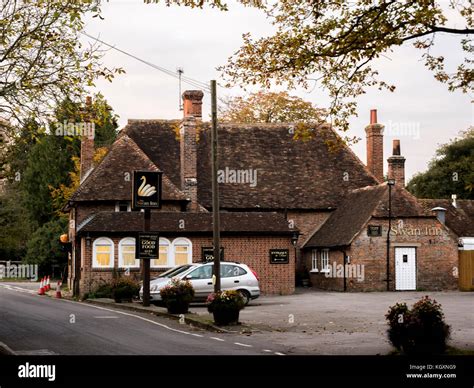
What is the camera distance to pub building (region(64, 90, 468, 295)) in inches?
1561

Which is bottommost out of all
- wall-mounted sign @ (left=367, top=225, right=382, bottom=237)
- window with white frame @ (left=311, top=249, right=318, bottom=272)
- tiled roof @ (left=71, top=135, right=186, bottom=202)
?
window with white frame @ (left=311, top=249, right=318, bottom=272)

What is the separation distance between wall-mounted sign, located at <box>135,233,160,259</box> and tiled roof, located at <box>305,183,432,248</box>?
1281cm

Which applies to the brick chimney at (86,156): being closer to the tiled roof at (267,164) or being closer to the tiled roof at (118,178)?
the tiled roof at (267,164)

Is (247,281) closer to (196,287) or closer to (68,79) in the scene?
(196,287)

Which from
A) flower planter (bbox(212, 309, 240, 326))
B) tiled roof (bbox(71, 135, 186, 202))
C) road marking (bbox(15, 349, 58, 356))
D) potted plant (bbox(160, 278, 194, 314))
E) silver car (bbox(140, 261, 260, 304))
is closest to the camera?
road marking (bbox(15, 349, 58, 356))

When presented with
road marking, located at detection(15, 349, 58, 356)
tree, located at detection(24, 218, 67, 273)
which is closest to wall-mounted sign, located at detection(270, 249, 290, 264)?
road marking, located at detection(15, 349, 58, 356)

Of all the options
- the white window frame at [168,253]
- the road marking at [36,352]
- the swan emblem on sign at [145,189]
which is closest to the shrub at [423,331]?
the road marking at [36,352]

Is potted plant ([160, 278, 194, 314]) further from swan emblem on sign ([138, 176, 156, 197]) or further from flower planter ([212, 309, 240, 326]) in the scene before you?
swan emblem on sign ([138, 176, 156, 197])

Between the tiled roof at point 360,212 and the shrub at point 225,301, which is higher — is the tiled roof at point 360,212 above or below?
above

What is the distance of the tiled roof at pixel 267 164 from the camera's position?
47.3 meters

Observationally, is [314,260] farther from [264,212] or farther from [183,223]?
[183,223]

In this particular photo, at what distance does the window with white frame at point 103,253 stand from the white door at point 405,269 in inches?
567

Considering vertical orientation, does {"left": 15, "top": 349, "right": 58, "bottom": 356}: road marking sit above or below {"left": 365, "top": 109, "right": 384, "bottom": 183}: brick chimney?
below

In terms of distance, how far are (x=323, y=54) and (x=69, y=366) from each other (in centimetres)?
810
